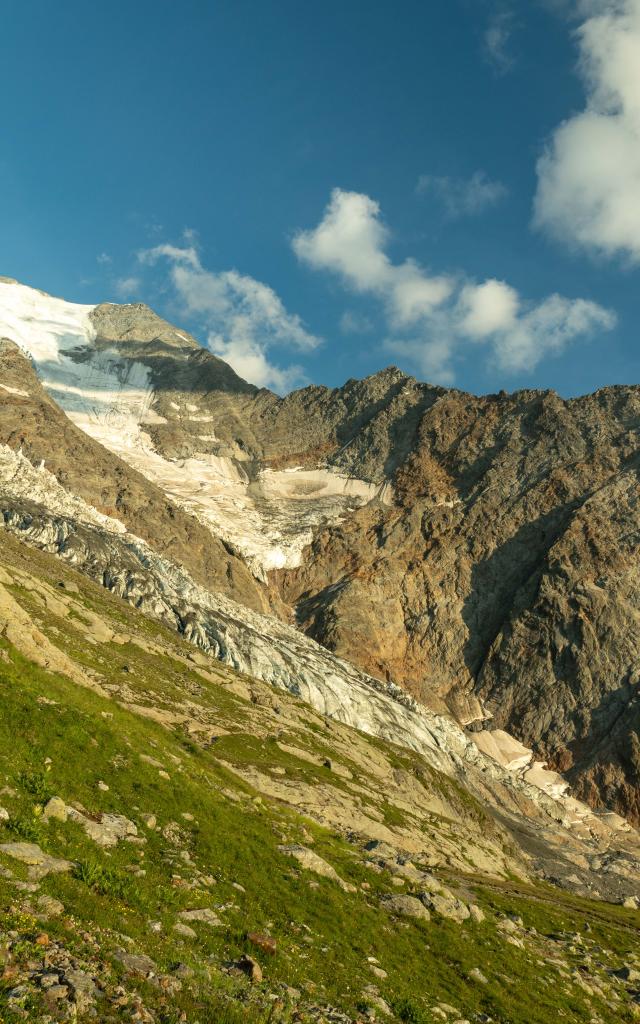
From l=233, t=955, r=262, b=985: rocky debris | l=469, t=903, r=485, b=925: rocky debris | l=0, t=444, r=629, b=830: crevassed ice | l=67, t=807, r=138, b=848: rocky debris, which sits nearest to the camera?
l=233, t=955, r=262, b=985: rocky debris

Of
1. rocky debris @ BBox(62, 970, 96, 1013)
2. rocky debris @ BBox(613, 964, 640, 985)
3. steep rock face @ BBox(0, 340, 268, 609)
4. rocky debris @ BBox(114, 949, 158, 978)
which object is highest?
steep rock face @ BBox(0, 340, 268, 609)

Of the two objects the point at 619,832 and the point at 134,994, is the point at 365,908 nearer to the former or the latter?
the point at 134,994

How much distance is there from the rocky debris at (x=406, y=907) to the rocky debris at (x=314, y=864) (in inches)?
58.1

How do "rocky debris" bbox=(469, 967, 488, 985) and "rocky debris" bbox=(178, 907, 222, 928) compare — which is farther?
"rocky debris" bbox=(469, 967, 488, 985)

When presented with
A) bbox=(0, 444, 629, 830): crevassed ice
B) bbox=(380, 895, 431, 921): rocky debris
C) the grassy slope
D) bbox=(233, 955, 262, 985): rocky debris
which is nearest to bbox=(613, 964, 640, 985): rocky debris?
the grassy slope

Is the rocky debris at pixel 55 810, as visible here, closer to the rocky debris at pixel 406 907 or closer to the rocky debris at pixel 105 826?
the rocky debris at pixel 105 826

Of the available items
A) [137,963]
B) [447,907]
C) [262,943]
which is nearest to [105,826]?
[262,943]

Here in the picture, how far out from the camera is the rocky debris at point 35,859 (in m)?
13.6

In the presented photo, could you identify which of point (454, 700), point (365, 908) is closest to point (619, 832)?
point (454, 700)

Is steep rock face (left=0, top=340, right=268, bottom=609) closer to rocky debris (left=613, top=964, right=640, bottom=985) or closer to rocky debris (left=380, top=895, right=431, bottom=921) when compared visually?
rocky debris (left=613, top=964, right=640, bottom=985)

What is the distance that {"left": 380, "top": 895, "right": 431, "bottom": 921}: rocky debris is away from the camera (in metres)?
24.4

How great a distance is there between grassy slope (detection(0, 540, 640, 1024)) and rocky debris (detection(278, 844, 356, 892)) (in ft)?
1.96

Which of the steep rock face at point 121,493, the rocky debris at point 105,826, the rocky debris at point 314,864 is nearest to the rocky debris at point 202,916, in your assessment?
the rocky debris at point 105,826

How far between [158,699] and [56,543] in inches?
2428
